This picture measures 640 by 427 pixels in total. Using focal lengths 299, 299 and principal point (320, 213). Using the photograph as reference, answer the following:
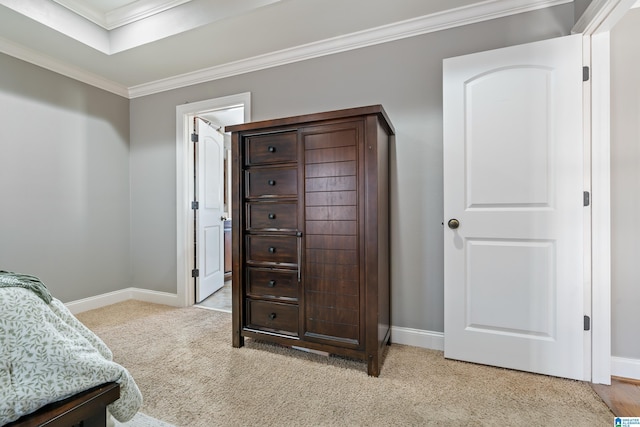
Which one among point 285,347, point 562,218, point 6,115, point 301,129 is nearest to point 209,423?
point 285,347

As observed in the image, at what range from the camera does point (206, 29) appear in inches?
90.2

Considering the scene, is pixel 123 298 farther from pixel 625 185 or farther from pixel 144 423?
pixel 625 185

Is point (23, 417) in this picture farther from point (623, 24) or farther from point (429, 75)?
point (623, 24)

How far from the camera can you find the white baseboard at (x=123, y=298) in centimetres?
296

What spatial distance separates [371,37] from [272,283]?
203 cm

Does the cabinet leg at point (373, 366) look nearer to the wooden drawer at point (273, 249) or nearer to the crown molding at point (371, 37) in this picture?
the wooden drawer at point (273, 249)

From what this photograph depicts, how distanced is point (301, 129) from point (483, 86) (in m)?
1.21

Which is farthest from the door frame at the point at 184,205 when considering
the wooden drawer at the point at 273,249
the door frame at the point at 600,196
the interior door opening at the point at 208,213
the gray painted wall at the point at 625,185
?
the gray painted wall at the point at 625,185

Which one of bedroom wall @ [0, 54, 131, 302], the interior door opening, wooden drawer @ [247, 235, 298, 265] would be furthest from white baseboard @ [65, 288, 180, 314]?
wooden drawer @ [247, 235, 298, 265]

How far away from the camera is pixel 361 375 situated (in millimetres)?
1819

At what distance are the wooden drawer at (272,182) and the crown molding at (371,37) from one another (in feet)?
3.85

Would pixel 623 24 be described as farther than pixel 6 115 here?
No

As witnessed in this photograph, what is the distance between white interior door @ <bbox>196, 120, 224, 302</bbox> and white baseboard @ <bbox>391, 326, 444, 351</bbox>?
6.99 ft

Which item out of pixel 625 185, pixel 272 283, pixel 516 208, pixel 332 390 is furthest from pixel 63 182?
pixel 625 185
